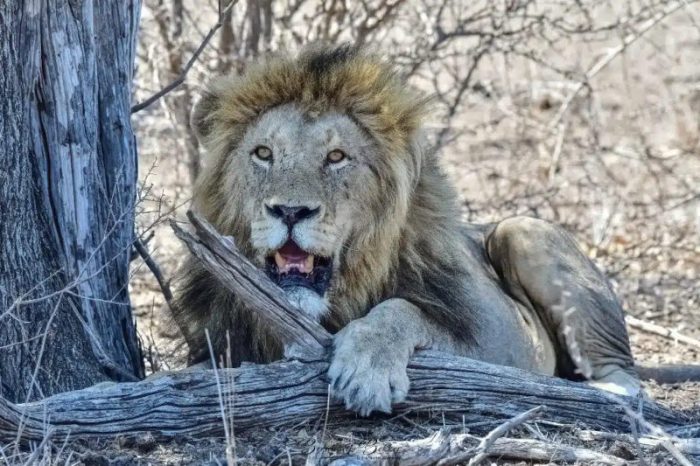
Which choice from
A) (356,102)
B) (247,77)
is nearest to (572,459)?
(356,102)

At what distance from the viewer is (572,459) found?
3.44 meters

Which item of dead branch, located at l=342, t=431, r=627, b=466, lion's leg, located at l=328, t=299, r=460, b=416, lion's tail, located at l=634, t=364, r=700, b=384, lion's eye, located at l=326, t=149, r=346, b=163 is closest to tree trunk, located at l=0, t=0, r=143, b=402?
lion's eye, located at l=326, t=149, r=346, b=163

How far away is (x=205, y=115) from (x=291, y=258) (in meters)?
0.88

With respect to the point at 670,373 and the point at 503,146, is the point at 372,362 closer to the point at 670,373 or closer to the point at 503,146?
the point at 670,373

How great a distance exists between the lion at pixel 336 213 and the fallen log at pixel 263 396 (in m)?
0.12

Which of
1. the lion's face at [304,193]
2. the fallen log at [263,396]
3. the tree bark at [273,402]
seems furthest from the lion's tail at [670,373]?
the lion's face at [304,193]

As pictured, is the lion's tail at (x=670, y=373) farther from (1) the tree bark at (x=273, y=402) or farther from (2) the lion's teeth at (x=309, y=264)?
(2) the lion's teeth at (x=309, y=264)

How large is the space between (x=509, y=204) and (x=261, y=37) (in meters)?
1.77

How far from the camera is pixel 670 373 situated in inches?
218

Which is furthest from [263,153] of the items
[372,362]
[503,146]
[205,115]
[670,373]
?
[503,146]

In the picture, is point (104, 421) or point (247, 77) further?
point (247, 77)

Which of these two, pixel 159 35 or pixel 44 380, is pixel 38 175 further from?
pixel 159 35

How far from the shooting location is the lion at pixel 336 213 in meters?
3.99

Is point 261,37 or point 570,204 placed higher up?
point 261,37
